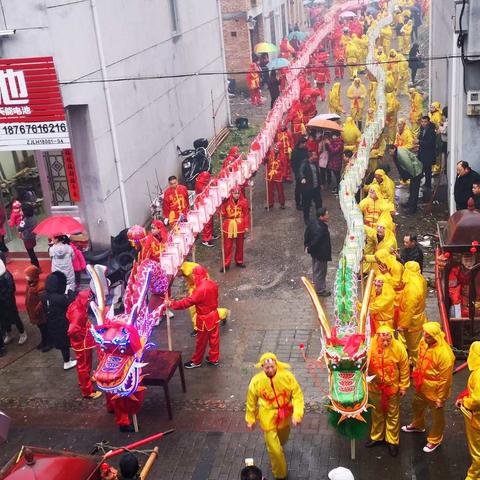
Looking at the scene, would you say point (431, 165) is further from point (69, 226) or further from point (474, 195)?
point (69, 226)

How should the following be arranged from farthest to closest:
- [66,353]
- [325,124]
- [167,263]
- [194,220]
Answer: [325,124] < [194,220] < [167,263] < [66,353]

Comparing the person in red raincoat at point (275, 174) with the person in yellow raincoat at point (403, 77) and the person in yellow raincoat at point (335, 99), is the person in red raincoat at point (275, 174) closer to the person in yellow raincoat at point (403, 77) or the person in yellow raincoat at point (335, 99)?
the person in yellow raincoat at point (335, 99)

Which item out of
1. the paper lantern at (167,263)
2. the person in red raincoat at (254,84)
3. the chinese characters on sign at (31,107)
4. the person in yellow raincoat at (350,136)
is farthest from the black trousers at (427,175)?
the person in red raincoat at (254,84)

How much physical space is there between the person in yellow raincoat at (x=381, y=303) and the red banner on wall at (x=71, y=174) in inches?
253

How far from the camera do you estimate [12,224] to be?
12.6 meters

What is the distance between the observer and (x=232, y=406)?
8.77 m

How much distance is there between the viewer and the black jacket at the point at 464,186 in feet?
39.5

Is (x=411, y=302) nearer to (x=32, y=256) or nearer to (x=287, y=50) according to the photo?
(x=32, y=256)

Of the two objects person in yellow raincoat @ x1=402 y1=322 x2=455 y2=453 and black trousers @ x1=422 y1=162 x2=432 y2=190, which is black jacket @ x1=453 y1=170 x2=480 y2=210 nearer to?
black trousers @ x1=422 y1=162 x2=432 y2=190

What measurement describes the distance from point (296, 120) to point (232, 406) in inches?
450

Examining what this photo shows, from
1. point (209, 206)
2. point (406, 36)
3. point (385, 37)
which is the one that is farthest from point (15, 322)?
point (406, 36)

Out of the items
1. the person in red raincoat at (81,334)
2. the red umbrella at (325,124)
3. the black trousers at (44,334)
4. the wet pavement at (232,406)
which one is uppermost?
the red umbrella at (325,124)

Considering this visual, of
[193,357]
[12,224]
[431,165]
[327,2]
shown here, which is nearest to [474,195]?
[431,165]

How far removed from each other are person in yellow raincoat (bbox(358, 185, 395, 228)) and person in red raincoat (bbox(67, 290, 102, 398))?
4953 millimetres
